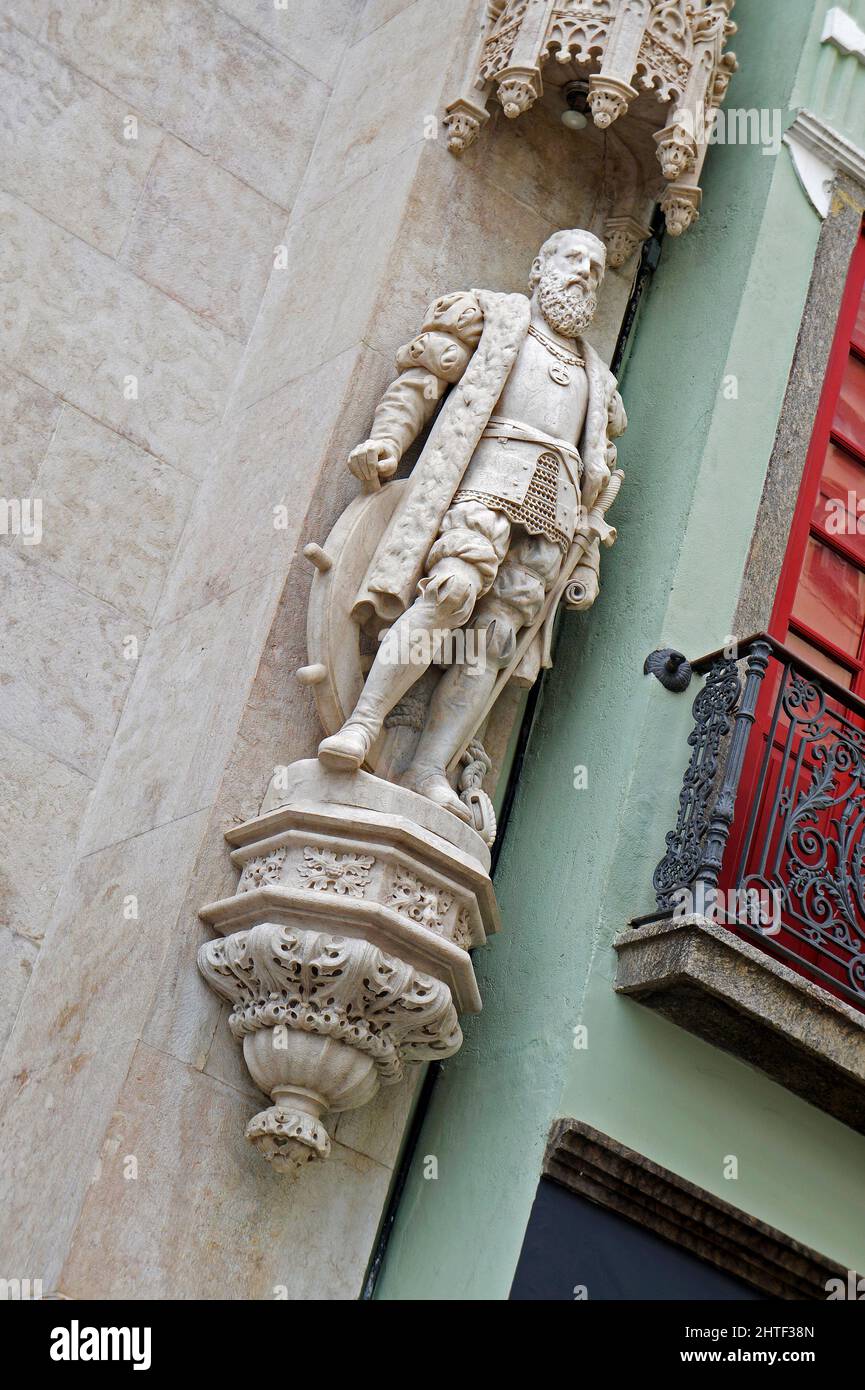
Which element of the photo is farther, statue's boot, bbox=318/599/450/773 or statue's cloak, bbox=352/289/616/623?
statue's cloak, bbox=352/289/616/623

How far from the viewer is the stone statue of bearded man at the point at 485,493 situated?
608cm

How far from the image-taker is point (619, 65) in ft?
22.8

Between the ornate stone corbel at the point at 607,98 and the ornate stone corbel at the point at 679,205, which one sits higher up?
the ornate stone corbel at the point at 607,98

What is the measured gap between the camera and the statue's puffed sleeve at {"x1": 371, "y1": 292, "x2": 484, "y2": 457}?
644cm

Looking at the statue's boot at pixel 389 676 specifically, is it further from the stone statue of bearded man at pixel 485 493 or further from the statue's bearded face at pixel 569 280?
the statue's bearded face at pixel 569 280

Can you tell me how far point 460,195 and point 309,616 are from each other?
1.91m

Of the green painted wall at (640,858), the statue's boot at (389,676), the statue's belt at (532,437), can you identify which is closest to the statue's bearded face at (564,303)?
the statue's belt at (532,437)

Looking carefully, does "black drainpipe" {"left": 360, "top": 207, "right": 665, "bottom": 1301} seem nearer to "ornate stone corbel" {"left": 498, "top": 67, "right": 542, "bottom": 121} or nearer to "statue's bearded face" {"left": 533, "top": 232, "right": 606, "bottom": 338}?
"statue's bearded face" {"left": 533, "top": 232, "right": 606, "bottom": 338}

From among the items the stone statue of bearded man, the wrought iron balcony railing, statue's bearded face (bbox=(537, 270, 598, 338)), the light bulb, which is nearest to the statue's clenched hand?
the stone statue of bearded man

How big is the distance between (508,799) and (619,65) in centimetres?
263

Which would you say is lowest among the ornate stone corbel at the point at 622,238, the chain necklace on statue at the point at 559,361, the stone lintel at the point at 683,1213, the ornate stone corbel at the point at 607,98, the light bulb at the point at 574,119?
the stone lintel at the point at 683,1213

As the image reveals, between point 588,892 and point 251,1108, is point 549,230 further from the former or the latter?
point 251,1108

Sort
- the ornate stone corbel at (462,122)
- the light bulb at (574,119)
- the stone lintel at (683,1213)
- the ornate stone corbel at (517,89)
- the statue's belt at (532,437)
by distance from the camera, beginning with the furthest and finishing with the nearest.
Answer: the light bulb at (574,119) → the ornate stone corbel at (462,122) → the ornate stone corbel at (517,89) → the statue's belt at (532,437) → the stone lintel at (683,1213)

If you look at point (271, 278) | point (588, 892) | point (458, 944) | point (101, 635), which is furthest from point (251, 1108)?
point (271, 278)
